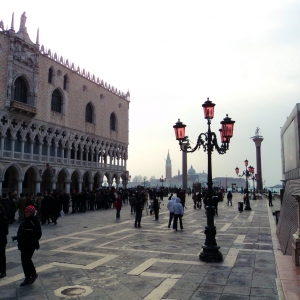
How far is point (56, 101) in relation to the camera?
35719 mm

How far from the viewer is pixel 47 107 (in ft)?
110

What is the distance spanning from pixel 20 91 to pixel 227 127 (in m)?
28.1

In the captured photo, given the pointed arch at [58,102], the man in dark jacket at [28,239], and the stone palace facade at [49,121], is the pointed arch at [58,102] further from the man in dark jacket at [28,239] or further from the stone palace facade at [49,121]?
the man in dark jacket at [28,239]

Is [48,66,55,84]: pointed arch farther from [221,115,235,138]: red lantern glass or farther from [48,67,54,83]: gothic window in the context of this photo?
[221,115,235,138]: red lantern glass

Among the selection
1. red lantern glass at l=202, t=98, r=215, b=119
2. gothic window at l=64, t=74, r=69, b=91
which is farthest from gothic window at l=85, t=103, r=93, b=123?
red lantern glass at l=202, t=98, r=215, b=119

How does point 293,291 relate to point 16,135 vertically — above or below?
below

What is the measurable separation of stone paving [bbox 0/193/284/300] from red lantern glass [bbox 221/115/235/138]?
320cm

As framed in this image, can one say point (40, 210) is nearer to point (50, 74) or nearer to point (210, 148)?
point (210, 148)

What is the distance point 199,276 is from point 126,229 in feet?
22.7

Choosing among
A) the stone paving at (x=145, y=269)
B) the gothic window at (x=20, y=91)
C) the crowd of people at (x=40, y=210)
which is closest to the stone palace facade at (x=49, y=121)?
the gothic window at (x=20, y=91)

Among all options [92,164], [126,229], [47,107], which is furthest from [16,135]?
[126,229]

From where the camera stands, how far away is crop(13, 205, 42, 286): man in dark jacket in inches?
207

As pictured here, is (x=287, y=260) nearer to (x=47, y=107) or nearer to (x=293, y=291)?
(x=293, y=291)

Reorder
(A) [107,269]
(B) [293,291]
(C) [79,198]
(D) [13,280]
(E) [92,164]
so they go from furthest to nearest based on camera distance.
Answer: (E) [92,164] → (C) [79,198] → (A) [107,269] → (D) [13,280] → (B) [293,291]
